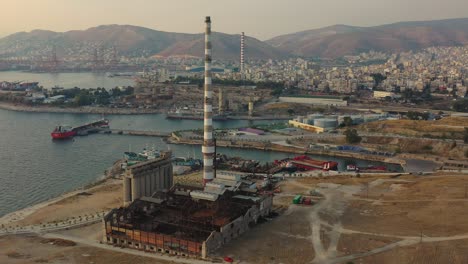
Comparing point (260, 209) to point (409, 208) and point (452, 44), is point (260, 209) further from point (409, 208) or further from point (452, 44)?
point (452, 44)

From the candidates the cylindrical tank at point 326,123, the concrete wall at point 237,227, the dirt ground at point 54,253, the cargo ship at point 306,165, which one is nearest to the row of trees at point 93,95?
the cylindrical tank at point 326,123

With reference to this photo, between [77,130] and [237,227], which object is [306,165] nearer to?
[237,227]

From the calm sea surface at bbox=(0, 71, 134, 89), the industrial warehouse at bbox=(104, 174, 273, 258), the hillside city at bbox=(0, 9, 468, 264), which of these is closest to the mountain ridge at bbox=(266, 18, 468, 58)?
the calm sea surface at bbox=(0, 71, 134, 89)

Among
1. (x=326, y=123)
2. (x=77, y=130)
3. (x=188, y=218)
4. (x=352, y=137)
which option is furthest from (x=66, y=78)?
(x=188, y=218)

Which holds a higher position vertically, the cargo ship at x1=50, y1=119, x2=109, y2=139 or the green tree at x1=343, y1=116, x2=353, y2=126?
the green tree at x1=343, y1=116, x2=353, y2=126

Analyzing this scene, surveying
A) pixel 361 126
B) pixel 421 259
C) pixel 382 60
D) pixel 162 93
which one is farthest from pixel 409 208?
pixel 382 60

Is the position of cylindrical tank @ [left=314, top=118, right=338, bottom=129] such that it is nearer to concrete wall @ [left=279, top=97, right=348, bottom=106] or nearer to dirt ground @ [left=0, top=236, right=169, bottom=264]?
concrete wall @ [left=279, top=97, right=348, bottom=106]
